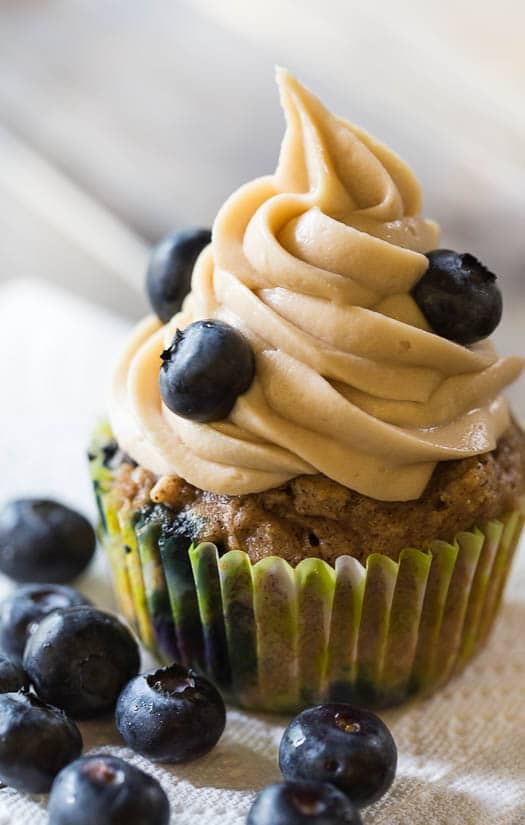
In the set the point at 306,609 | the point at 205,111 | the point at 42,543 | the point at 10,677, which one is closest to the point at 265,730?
the point at 306,609

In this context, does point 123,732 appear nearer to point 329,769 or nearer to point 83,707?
point 83,707

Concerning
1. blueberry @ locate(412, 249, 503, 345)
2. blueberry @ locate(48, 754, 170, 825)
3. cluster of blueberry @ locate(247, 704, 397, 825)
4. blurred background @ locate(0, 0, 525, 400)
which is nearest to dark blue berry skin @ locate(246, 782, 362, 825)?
cluster of blueberry @ locate(247, 704, 397, 825)

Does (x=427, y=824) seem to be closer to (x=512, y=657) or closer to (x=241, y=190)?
(x=512, y=657)

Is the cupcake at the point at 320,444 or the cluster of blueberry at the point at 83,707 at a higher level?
the cupcake at the point at 320,444

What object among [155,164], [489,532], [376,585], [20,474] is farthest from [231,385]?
[155,164]

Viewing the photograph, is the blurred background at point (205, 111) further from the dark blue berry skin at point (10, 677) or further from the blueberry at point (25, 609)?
the dark blue berry skin at point (10, 677)

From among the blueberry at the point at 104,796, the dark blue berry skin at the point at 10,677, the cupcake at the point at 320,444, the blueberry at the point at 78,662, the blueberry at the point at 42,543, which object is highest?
the cupcake at the point at 320,444

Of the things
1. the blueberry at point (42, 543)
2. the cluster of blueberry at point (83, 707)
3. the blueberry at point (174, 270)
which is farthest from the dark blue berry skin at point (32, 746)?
the blueberry at point (174, 270)
